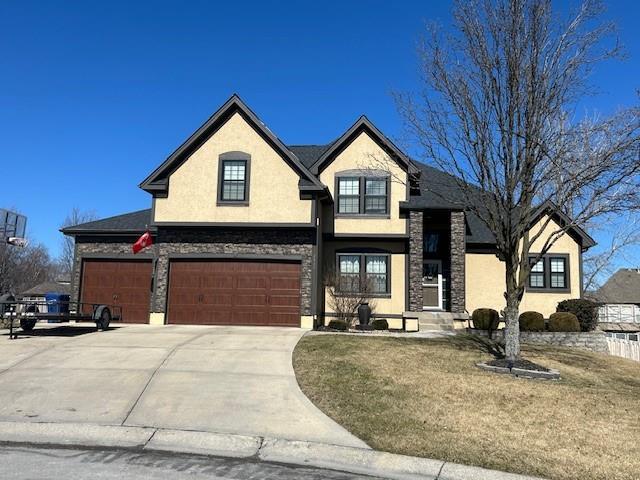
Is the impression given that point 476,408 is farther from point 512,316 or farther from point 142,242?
point 142,242

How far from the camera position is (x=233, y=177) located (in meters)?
18.9

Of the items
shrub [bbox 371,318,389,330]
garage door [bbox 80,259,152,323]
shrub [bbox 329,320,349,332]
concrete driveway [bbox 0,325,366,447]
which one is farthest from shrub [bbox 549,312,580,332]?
garage door [bbox 80,259,152,323]

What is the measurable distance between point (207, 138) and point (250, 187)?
2529 mm

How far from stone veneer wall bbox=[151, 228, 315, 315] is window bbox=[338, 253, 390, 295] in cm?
260

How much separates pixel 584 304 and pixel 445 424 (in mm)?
14591

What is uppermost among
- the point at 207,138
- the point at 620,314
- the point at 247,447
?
the point at 207,138

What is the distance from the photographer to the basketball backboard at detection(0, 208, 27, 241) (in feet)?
76.0

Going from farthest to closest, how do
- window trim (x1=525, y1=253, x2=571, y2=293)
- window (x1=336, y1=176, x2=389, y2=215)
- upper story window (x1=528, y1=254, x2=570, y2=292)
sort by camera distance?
upper story window (x1=528, y1=254, x2=570, y2=292) → window trim (x1=525, y1=253, x2=571, y2=293) → window (x1=336, y1=176, x2=389, y2=215)

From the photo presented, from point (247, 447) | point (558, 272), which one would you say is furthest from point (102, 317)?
point (558, 272)

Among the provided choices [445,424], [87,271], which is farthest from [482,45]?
[87,271]

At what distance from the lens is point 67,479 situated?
546cm

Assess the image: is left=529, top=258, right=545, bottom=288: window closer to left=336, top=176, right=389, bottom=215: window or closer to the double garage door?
left=336, top=176, right=389, bottom=215: window

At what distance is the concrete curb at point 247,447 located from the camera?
6105mm

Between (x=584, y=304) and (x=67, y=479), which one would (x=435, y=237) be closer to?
(x=584, y=304)
